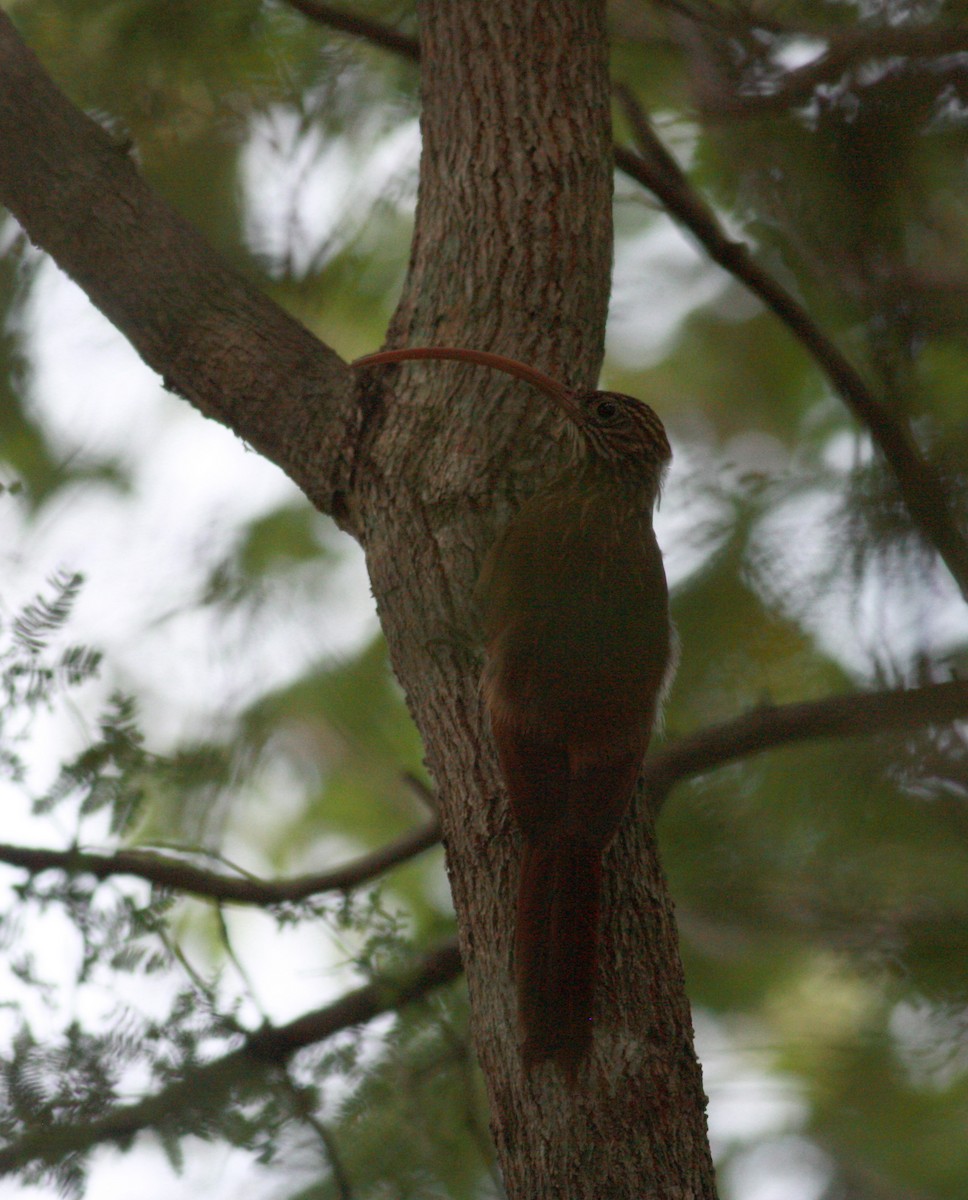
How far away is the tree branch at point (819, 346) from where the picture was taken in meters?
1.99

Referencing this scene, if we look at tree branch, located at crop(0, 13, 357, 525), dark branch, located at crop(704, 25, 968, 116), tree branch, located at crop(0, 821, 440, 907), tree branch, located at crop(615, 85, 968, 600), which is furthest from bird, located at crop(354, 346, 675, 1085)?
tree branch, located at crop(0, 821, 440, 907)

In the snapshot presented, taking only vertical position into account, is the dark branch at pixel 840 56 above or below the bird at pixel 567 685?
above

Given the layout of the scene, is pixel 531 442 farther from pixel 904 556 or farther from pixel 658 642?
pixel 904 556

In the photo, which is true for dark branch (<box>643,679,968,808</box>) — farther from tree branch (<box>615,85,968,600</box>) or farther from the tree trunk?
the tree trunk

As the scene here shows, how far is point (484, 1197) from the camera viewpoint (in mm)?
2818

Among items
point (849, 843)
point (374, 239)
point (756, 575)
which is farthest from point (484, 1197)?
point (374, 239)

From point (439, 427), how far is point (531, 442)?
0.21 meters

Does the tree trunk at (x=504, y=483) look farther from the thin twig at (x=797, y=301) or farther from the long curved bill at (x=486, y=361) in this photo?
the thin twig at (x=797, y=301)

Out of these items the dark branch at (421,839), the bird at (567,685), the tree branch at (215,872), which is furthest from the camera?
the tree branch at (215,872)

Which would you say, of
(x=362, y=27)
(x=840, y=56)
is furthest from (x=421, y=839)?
(x=840, y=56)

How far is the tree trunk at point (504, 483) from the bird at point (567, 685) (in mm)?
58

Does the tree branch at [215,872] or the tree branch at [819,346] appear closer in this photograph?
the tree branch at [819,346]

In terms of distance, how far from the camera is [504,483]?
2775mm

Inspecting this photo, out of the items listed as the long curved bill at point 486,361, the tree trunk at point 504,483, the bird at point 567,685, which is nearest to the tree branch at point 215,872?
the tree trunk at point 504,483
